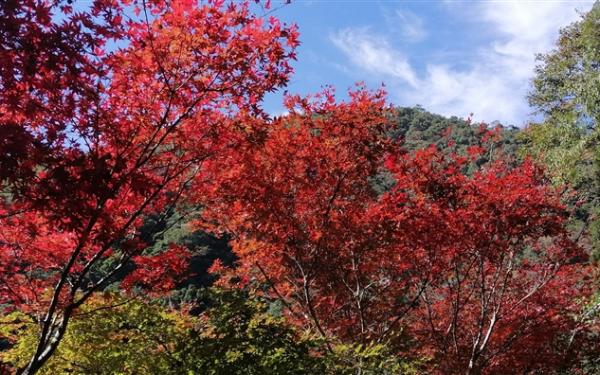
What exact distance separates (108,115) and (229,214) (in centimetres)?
470

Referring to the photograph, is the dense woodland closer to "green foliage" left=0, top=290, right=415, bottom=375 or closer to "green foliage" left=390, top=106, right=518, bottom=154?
"green foliage" left=0, top=290, right=415, bottom=375

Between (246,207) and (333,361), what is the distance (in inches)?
136

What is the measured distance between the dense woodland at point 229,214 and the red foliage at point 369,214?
0.04 metres

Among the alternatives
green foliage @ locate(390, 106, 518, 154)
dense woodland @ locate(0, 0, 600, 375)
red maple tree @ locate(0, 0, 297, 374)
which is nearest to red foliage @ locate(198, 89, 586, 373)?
dense woodland @ locate(0, 0, 600, 375)

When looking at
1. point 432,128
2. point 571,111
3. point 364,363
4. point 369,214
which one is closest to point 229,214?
point 369,214

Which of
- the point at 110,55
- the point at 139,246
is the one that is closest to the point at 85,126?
the point at 110,55

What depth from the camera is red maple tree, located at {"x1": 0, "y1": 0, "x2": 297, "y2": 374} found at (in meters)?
4.29

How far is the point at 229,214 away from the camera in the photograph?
10062 mm

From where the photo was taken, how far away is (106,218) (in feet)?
16.9

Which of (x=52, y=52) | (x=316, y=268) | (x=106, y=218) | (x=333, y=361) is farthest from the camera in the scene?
(x=316, y=268)

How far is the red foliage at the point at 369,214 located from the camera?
29.8ft

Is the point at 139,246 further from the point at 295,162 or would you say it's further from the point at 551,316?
the point at 551,316

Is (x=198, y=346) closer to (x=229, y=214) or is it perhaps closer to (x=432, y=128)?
(x=229, y=214)

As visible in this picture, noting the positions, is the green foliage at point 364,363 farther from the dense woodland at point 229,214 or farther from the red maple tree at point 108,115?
the red maple tree at point 108,115
